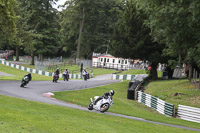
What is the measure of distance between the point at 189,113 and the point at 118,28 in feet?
73.9

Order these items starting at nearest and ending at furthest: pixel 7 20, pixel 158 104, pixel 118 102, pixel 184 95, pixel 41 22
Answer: pixel 158 104, pixel 118 102, pixel 184 95, pixel 7 20, pixel 41 22

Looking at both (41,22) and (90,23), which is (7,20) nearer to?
(41,22)

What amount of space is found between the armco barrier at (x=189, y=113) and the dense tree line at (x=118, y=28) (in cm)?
381

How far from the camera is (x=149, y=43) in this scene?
3844 cm

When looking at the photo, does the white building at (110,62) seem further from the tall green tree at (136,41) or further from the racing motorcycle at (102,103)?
the racing motorcycle at (102,103)

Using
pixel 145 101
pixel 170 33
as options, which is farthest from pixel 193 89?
pixel 170 33

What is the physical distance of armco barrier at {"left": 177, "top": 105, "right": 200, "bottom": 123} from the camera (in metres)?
19.5

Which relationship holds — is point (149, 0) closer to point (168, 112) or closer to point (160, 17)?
point (160, 17)

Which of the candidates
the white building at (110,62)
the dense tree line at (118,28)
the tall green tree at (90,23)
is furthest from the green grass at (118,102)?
the tall green tree at (90,23)

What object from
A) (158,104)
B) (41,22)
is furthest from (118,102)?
(41,22)

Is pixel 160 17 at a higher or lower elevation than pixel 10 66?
higher

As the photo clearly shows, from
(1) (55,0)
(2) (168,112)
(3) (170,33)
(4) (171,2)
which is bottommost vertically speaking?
(2) (168,112)

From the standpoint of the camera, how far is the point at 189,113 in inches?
787

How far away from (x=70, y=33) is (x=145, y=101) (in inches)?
2200
